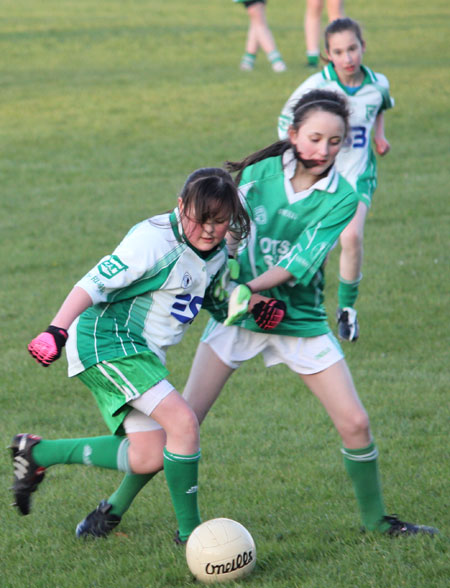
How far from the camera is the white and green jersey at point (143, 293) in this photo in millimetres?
3605

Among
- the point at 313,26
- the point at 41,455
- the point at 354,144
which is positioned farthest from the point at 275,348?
the point at 313,26

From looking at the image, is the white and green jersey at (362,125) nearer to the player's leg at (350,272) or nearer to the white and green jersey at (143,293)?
the player's leg at (350,272)

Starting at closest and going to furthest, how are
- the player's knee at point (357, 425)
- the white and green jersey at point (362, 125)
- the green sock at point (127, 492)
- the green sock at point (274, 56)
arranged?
the player's knee at point (357, 425)
the green sock at point (127, 492)
the white and green jersey at point (362, 125)
the green sock at point (274, 56)

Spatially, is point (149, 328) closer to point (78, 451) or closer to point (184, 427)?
point (184, 427)

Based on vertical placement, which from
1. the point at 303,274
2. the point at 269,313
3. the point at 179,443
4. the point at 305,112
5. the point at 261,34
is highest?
the point at 305,112

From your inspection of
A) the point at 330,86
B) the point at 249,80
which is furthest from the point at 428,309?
the point at 249,80

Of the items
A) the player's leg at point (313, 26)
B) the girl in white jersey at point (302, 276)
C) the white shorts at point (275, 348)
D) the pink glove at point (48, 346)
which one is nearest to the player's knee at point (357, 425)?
the girl in white jersey at point (302, 276)

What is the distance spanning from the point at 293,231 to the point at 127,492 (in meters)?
1.34

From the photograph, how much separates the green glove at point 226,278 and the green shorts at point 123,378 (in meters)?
0.38

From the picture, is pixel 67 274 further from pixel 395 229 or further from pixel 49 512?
pixel 49 512

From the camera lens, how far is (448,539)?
390 cm

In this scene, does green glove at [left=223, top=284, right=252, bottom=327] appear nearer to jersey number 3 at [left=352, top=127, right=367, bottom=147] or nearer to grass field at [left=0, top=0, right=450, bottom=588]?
grass field at [left=0, top=0, right=450, bottom=588]

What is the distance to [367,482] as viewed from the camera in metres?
3.97

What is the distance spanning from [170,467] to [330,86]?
3.64m
